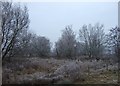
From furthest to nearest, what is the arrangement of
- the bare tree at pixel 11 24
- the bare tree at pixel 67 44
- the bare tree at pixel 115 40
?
the bare tree at pixel 67 44 < the bare tree at pixel 11 24 < the bare tree at pixel 115 40

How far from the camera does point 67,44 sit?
160 feet

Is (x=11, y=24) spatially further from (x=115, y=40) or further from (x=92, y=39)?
(x=92, y=39)

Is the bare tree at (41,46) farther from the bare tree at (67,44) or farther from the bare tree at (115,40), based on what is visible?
the bare tree at (115,40)

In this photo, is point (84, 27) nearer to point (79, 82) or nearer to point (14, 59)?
point (14, 59)

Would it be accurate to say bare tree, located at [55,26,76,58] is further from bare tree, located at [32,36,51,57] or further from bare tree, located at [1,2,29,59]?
bare tree, located at [1,2,29,59]

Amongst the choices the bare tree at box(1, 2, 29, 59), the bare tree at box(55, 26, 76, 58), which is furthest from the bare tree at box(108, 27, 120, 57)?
the bare tree at box(55, 26, 76, 58)

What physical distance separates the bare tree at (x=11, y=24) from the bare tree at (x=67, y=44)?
2115 cm

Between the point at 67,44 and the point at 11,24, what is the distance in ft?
83.7

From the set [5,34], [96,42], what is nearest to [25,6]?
[5,34]

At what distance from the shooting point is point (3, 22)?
22.9 m

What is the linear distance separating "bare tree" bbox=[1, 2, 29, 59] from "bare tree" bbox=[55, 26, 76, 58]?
21.2 meters

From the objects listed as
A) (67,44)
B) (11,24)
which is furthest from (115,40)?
(67,44)

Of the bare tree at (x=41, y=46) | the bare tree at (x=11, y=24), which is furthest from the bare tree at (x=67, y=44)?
the bare tree at (x=11, y=24)

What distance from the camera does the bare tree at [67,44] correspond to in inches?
1832
